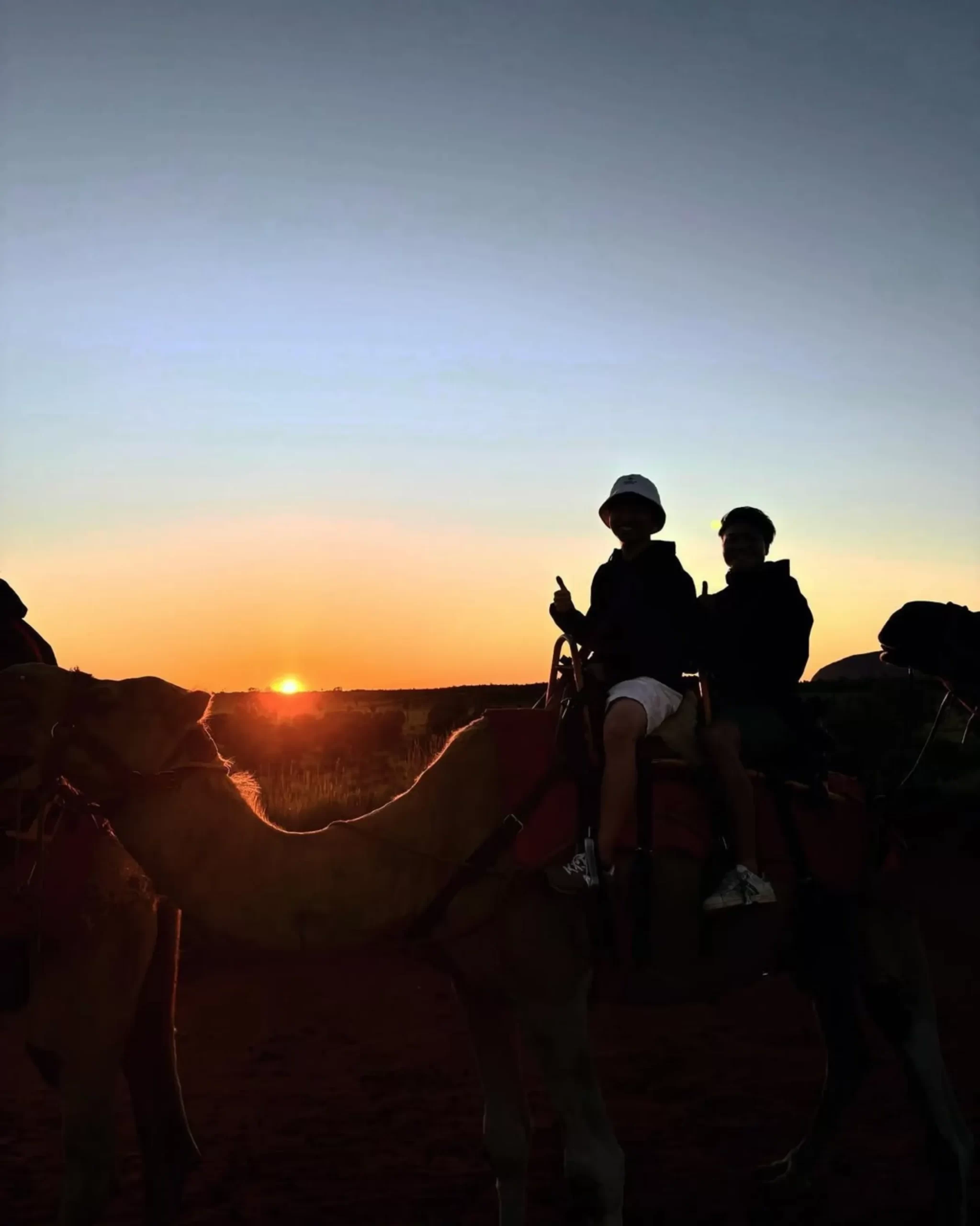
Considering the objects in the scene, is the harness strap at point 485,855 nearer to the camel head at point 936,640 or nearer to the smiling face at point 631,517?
the smiling face at point 631,517

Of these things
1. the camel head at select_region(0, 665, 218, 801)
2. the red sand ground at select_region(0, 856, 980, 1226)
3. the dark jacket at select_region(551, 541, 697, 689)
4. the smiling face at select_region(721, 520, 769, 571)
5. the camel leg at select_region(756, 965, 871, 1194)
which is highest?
the smiling face at select_region(721, 520, 769, 571)

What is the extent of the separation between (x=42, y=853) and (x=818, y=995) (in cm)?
417

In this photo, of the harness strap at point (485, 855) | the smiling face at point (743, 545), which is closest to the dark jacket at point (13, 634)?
the harness strap at point (485, 855)

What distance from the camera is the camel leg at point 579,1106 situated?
4.41 m

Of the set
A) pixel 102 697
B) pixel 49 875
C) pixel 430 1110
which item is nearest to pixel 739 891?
pixel 102 697

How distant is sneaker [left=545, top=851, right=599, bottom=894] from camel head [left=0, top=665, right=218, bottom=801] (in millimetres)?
1616

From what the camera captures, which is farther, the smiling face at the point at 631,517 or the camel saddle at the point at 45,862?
the smiling face at the point at 631,517

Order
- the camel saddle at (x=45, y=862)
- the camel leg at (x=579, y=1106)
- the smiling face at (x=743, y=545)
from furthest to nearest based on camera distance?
1. the smiling face at (x=743, y=545)
2. the camel saddle at (x=45, y=862)
3. the camel leg at (x=579, y=1106)

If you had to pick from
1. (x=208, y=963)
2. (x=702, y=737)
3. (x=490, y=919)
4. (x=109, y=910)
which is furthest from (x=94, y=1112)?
(x=208, y=963)

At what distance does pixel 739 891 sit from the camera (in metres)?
4.98

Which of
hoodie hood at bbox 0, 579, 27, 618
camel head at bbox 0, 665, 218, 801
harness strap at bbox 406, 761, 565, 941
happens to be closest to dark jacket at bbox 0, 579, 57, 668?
hoodie hood at bbox 0, 579, 27, 618

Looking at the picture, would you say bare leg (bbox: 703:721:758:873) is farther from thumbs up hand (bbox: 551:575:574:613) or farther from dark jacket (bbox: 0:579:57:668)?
dark jacket (bbox: 0:579:57:668)

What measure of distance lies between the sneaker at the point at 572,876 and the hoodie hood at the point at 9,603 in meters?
3.12

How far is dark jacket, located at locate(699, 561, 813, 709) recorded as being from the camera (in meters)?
5.84
